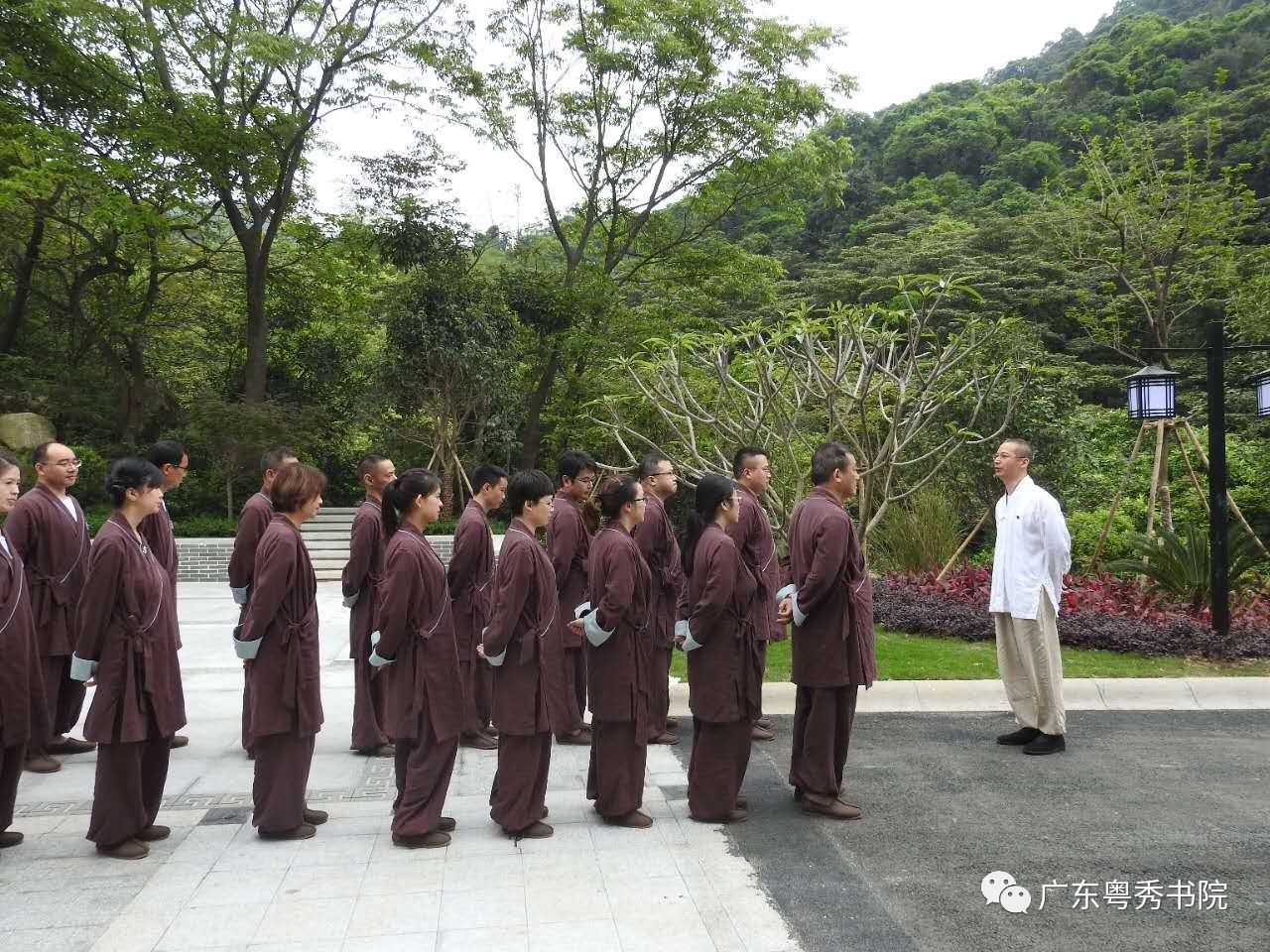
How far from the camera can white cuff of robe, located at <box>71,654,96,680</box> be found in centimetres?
399

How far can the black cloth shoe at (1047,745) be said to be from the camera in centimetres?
566

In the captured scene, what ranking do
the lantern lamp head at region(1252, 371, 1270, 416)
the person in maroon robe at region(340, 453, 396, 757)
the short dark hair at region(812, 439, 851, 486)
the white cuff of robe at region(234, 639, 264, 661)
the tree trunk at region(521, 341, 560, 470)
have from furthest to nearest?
the tree trunk at region(521, 341, 560, 470), the lantern lamp head at region(1252, 371, 1270, 416), the person in maroon robe at region(340, 453, 396, 757), the short dark hair at region(812, 439, 851, 486), the white cuff of robe at region(234, 639, 264, 661)

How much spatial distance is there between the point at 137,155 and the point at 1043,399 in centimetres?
1447

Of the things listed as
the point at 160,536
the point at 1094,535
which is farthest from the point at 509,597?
the point at 1094,535

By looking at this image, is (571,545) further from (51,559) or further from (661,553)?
(51,559)

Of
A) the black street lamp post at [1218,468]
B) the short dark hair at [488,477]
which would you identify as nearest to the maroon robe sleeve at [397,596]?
the short dark hair at [488,477]

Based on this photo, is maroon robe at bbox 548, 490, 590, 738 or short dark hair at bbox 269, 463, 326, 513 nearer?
short dark hair at bbox 269, 463, 326, 513

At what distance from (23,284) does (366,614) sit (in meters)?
15.9

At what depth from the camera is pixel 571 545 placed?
6.05 m

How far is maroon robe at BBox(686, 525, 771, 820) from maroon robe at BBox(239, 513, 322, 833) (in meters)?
1.73

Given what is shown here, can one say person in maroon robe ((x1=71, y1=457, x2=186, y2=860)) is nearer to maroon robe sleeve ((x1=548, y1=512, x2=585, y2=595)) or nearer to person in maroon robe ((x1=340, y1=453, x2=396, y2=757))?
person in maroon robe ((x1=340, y1=453, x2=396, y2=757))

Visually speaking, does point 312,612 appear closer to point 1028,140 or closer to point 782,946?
point 782,946

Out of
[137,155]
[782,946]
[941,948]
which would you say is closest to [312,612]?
[782,946]

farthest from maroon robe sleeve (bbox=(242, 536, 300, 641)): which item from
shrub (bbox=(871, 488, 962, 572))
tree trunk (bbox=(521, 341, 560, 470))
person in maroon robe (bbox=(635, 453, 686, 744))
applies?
tree trunk (bbox=(521, 341, 560, 470))
